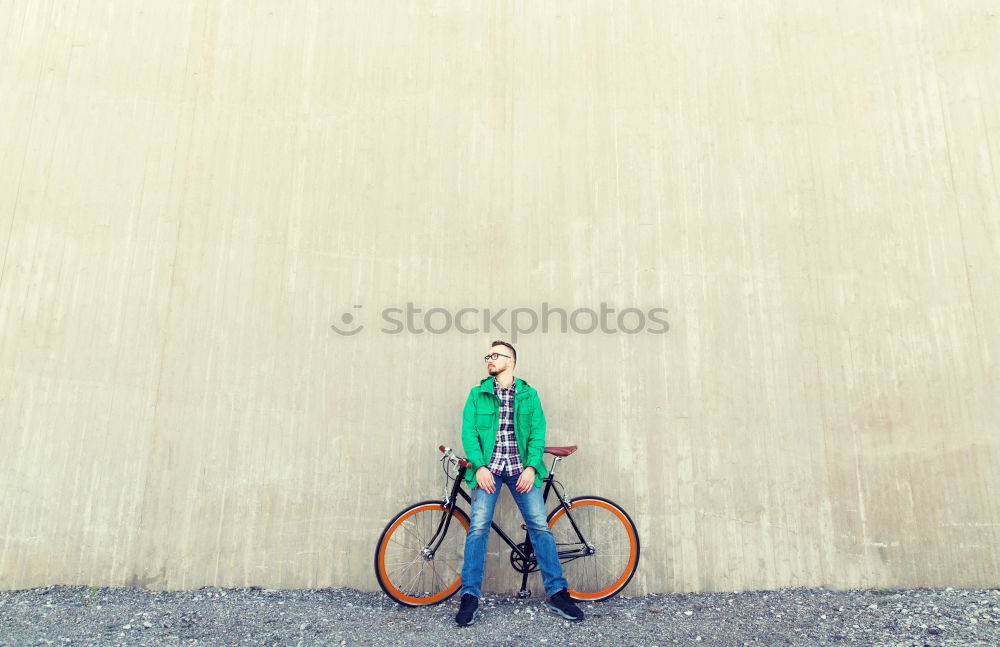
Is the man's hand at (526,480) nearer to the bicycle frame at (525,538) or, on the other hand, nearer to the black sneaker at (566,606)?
the bicycle frame at (525,538)

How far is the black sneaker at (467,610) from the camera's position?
10.0 feet

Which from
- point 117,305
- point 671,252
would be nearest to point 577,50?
point 671,252

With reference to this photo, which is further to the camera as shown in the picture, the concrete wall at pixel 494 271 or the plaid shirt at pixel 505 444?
the concrete wall at pixel 494 271

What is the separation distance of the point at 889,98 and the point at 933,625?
3.69 m

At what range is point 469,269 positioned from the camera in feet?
13.2

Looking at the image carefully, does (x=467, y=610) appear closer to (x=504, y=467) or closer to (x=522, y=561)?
(x=522, y=561)

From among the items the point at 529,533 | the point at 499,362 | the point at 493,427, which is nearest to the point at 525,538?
the point at 529,533

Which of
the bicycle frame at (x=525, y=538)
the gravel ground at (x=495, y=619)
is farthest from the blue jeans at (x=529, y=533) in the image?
the gravel ground at (x=495, y=619)

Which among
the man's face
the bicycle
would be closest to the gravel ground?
the bicycle

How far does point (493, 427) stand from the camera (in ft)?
10.9

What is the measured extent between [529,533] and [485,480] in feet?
1.43

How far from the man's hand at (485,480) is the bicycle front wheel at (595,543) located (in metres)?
0.56

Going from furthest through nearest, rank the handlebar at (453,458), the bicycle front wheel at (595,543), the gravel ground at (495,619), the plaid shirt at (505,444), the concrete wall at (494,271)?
the concrete wall at (494,271)
the bicycle front wheel at (595,543)
the handlebar at (453,458)
the plaid shirt at (505,444)
the gravel ground at (495,619)

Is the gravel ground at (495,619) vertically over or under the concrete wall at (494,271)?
under
